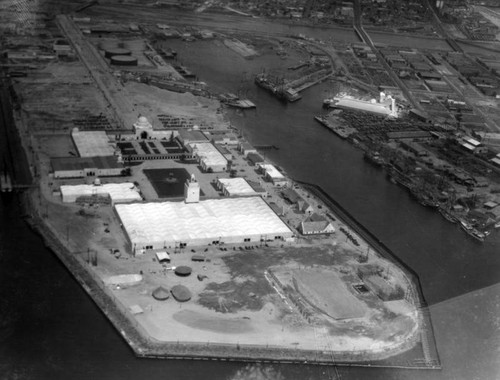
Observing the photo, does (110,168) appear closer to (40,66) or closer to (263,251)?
(263,251)

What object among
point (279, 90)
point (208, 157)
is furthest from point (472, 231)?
point (279, 90)

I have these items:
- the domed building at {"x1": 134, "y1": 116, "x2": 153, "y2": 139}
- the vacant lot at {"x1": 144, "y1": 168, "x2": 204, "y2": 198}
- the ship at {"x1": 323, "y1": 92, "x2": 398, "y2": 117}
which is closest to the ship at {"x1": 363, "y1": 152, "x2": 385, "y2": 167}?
the ship at {"x1": 323, "y1": 92, "x2": 398, "y2": 117}

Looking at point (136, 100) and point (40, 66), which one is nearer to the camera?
point (136, 100)

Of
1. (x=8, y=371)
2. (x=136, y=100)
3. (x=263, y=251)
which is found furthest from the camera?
(x=136, y=100)

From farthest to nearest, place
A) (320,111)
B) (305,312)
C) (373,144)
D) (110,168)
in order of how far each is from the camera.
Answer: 1. (320,111)
2. (373,144)
3. (110,168)
4. (305,312)

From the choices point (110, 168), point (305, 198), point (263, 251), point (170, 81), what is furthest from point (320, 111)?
point (263, 251)

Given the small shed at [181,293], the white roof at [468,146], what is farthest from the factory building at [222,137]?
the small shed at [181,293]
